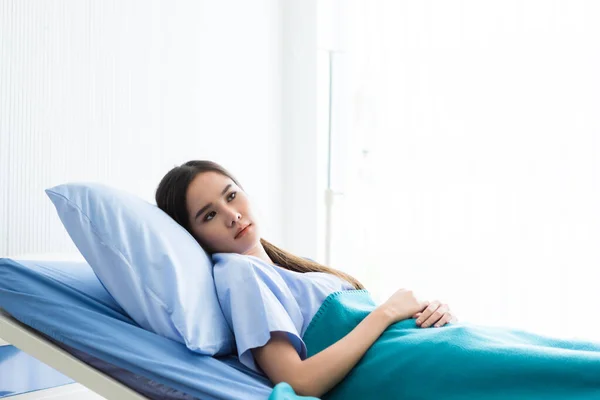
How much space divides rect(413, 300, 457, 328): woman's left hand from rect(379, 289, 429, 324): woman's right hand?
0.06ft

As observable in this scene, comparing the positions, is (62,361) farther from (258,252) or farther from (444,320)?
(444,320)

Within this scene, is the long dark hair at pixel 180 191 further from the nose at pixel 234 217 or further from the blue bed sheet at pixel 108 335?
the blue bed sheet at pixel 108 335

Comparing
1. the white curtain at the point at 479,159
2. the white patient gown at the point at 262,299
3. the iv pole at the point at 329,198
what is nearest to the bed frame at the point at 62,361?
the white patient gown at the point at 262,299

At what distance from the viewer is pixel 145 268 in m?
1.26

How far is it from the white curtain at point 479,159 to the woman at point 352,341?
0.97 meters

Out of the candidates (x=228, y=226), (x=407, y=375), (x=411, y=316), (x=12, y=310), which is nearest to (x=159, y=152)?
(x=228, y=226)

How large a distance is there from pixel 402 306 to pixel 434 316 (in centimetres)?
7

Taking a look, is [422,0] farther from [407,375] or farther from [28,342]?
[28,342]

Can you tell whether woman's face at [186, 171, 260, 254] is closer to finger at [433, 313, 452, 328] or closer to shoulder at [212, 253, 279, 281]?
shoulder at [212, 253, 279, 281]

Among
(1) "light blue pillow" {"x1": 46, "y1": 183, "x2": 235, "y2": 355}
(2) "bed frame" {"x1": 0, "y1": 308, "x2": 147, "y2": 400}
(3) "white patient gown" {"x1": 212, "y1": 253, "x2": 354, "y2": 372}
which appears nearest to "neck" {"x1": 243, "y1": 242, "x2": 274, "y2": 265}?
(3) "white patient gown" {"x1": 212, "y1": 253, "x2": 354, "y2": 372}

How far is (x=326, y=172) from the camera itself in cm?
302

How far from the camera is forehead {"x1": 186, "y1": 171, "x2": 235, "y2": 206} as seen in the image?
156 centimetres

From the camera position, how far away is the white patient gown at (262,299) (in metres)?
1.24

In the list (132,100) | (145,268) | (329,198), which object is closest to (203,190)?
(145,268)
